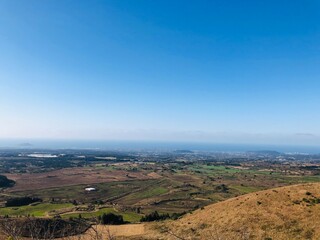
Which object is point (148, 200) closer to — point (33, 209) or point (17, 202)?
point (33, 209)

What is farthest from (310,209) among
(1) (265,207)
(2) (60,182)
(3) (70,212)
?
(2) (60,182)

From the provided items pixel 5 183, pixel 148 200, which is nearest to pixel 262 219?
pixel 148 200

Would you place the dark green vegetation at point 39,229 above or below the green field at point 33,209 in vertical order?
above

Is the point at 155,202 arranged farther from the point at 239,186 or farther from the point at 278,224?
the point at 278,224

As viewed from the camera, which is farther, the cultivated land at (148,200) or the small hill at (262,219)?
the cultivated land at (148,200)

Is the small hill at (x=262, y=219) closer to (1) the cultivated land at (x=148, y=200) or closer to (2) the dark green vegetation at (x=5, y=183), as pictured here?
(1) the cultivated land at (x=148, y=200)

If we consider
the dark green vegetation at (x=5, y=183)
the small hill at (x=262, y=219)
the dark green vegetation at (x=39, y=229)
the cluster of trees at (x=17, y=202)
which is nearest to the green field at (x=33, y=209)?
the cluster of trees at (x=17, y=202)

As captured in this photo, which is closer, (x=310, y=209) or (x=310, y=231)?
(x=310, y=231)

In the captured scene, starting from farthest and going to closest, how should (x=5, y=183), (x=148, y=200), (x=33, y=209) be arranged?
1. (x=5, y=183)
2. (x=148, y=200)
3. (x=33, y=209)

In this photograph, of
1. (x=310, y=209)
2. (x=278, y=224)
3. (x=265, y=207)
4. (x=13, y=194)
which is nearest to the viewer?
(x=278, y=224)
